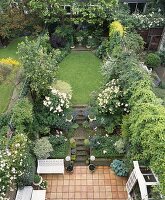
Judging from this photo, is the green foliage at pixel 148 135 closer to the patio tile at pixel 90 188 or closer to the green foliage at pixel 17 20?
the patio tile at pixel 90 188

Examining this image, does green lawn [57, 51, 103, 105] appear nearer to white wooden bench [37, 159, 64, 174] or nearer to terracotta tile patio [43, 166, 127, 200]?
white wooden bench [37, 159, 64, 174]

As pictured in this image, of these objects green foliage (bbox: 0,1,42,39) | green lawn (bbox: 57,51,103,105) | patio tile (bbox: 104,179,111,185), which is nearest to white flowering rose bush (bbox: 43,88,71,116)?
green lawn (bbox: 57,51,103,105)

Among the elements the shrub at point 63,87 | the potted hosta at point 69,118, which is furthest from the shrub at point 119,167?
the shrub at point 63,87

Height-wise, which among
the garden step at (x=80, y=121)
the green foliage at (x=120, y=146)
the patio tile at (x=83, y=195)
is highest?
the garden step at (x=80, y=121)

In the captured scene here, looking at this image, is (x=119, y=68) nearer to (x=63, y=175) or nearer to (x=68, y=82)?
(x=68, y=82)

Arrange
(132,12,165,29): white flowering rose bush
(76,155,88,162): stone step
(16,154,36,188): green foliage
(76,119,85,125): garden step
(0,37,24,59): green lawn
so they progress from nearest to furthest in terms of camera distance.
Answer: (16,154,36,188): green foliage < (76,155,88,162): stone step < (76,119,85,125): garden step < (0,37,24,59): green lawn < (132,12,165,29): white flowering rose bush

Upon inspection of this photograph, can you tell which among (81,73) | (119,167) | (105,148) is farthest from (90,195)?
(81,73)
